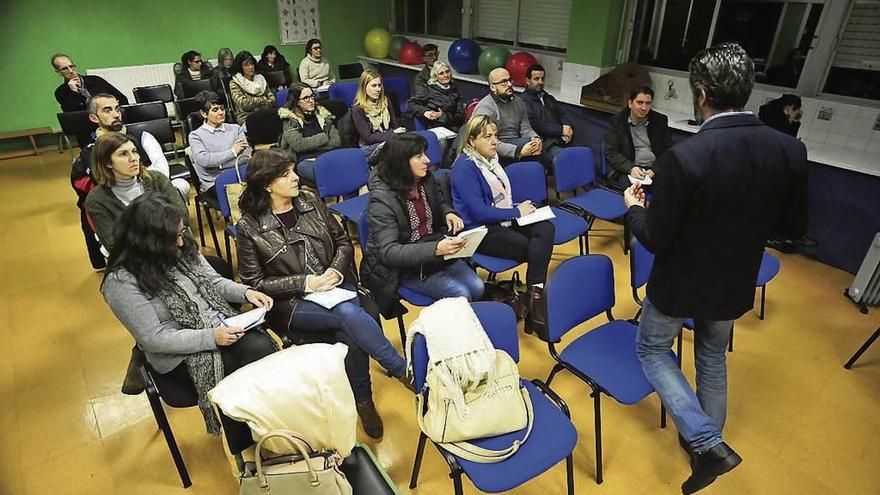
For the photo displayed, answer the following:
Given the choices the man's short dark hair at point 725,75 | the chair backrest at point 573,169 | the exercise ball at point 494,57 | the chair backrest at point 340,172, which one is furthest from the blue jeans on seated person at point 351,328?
the exercise ball at point 494,57

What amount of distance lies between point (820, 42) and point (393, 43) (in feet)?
19.2

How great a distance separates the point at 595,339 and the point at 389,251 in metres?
1.06

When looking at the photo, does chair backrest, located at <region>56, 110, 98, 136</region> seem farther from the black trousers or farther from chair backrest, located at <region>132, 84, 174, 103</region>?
the black trousers

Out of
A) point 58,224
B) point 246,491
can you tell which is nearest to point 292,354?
point 246,491

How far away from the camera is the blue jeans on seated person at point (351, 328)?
2.37 metres

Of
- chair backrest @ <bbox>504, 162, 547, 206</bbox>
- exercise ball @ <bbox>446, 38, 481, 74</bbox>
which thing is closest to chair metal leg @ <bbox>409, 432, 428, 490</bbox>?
chair backrest @ <bbox>504, 162, 547, 206</bbox>

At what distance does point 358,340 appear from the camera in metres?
2.37

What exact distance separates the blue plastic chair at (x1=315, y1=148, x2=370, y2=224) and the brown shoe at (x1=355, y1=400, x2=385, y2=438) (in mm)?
1478

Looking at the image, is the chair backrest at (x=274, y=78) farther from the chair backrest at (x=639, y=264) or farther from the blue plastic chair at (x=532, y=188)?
the chair backrest at (x=639, y=264)

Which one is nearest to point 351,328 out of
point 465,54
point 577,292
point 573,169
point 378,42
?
point 577,292

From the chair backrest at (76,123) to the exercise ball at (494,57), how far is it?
4.48 m

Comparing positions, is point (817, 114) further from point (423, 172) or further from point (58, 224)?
point (58, 224)

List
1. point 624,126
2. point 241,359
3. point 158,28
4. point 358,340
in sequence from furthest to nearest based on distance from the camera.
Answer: point 158,28
point 624,126
point 358,340
point 241,359

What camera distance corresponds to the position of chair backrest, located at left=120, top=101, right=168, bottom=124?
17.2ft
